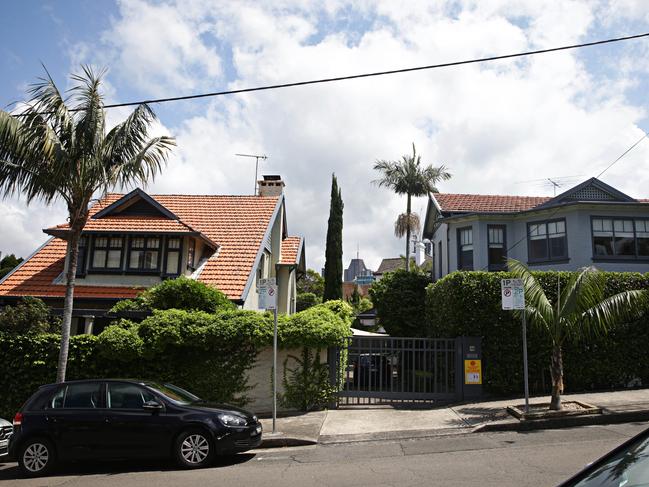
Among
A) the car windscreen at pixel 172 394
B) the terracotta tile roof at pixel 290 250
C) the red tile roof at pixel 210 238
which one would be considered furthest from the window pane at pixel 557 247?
the car windscreen at pixel 172 394

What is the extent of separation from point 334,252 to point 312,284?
59.2ft

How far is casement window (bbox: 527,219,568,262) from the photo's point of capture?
22.3m

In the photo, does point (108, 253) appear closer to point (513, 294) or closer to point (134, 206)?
point (134, 206)

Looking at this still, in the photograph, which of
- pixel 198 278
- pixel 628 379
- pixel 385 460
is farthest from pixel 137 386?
pixel 628 379

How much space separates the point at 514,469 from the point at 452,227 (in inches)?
714

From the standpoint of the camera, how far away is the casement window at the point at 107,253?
18.8m

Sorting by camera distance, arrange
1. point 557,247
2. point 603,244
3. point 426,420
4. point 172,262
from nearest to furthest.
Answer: point 426,420, point 172,262, point 603,244, point 557,247

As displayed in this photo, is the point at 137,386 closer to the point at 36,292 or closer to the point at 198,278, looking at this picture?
the point at 198,278

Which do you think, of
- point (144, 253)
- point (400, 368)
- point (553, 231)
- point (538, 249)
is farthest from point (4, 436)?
point (553, 231)

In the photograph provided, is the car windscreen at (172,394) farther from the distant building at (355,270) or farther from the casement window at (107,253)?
the distant building at (355,270)

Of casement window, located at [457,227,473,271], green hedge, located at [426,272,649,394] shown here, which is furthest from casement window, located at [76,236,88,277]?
casement window, located at [457,227,473,271]

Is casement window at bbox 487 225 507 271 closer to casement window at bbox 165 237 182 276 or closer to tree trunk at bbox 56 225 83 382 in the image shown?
casement window at bbox 165 237 182 276

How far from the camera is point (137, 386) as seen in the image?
30.3ft

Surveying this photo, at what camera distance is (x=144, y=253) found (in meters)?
18.7
